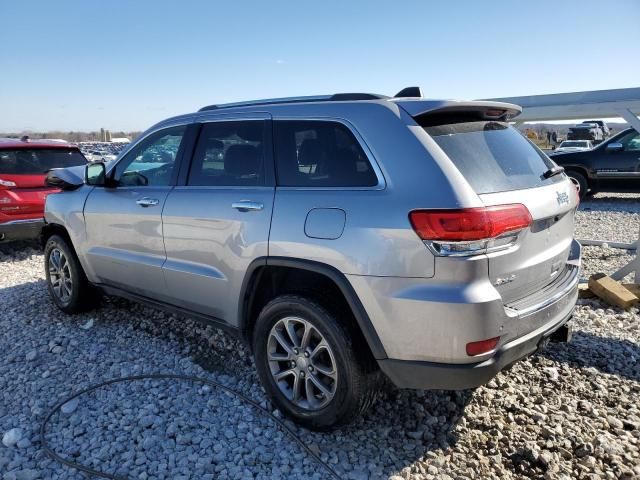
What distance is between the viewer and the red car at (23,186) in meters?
6.99

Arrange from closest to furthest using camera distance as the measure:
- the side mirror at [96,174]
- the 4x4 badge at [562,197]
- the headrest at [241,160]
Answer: the 4x4 badge at [562,197] → the headrest at [241,160] → the side mirror at [96,174]

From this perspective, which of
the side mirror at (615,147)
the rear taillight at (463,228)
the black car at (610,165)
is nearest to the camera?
the rear taillight at (463,228)

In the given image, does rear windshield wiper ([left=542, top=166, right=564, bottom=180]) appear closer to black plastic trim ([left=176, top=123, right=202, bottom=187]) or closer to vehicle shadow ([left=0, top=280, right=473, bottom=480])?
vehicle shadow ([left=0, top=280, right=473, bottom=480])

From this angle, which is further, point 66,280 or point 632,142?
point 632,142

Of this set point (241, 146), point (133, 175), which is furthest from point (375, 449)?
point (133, 175)

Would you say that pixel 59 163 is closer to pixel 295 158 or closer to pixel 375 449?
pixel 295 158

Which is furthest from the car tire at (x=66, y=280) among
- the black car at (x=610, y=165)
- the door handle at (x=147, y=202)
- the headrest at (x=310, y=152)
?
the black car at (x=610, y=165)

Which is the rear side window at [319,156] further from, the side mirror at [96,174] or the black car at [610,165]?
the black car at [610,165]

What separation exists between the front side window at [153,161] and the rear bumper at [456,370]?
217cm

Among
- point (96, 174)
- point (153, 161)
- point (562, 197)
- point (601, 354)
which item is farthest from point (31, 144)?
point (601, 354)

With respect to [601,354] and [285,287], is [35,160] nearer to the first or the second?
[285,287]

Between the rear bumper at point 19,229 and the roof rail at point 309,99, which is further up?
the roof rail at point 309,99

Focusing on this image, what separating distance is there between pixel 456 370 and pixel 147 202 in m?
2.51

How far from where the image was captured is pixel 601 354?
146 inches
